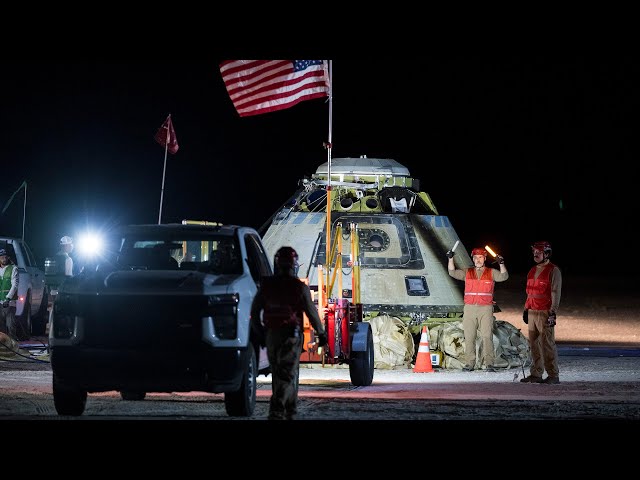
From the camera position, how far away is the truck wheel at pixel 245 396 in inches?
496

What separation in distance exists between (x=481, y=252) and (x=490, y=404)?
5849 millimetres

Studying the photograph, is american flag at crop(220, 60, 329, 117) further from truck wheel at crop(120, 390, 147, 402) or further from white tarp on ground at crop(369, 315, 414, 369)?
truck wheel at crop(120, 390, 147, 402)

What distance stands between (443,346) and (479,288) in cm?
130

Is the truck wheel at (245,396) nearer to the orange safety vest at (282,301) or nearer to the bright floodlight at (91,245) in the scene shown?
the orange safety vest at (282,301)

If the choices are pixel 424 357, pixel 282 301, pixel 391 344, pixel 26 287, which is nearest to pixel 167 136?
pixel 26 287

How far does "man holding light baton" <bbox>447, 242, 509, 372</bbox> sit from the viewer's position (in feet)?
64.6

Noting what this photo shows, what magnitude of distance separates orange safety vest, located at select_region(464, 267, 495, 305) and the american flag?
12.2 feet

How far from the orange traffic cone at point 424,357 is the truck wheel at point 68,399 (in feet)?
25.6

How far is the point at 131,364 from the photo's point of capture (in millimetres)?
12305

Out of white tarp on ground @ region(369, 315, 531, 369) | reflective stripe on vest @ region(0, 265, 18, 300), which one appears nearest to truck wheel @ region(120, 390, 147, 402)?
white tarp on ground @ region(369, 315, 531, 369)

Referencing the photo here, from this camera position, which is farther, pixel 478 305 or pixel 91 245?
pixel 478 305

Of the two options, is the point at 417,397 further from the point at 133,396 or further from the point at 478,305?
the point at 478,305

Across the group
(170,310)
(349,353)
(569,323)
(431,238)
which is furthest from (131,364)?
(569,323)

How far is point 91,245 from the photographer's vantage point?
741 inches
